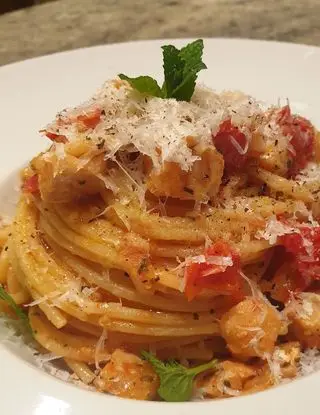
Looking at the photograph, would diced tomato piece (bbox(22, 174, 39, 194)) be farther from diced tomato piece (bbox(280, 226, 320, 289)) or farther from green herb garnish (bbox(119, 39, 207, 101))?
diced tomato piece (bbox(280, 226, 320, 289))

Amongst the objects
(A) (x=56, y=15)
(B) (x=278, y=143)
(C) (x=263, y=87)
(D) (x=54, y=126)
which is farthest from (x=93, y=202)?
(A) (x=56, y=15)

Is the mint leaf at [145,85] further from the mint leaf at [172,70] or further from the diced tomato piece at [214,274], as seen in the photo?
the diced tomato piece at [214,274]

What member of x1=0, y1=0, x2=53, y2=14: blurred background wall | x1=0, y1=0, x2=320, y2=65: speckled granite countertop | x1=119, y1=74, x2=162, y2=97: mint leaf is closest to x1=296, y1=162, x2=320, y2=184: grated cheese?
x1=119, y1=74, x2=162, y2=97: mint leaf

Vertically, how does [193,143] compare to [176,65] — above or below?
below

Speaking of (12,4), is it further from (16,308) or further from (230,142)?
(230,142)

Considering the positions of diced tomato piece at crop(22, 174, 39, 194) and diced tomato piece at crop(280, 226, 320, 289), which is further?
diced tomato piece at crop(22, 174, 39, 194)

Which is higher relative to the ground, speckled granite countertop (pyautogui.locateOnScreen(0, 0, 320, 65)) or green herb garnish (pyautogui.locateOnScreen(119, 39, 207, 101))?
green herb garnish (pyautogui.locateOnScreen(119, 39, 207, 101))

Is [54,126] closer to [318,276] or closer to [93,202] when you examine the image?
[93,202]

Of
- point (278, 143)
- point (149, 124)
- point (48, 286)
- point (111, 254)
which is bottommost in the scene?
point (48, 286)
